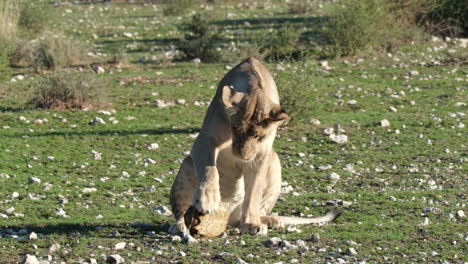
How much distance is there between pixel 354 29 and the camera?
26.2 metres

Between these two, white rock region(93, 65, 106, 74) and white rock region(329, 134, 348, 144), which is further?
white rock region(93, 65, 106, 74)

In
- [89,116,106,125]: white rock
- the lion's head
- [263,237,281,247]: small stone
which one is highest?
the lion's head

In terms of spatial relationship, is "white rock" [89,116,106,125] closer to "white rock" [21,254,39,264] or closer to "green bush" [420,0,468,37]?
"white rock" [21,254,39,264]

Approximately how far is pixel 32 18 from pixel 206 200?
71.9 ft

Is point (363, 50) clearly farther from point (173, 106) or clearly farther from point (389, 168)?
point (389, 168)

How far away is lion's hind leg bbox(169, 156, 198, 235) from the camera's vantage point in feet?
31.2

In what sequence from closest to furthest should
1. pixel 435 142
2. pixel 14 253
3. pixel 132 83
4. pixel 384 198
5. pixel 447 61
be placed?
pixel 14 253
pixel 384 198
pixel 435 142
pixel 132 83
pixel 447 61

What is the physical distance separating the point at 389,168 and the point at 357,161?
0.70 metres

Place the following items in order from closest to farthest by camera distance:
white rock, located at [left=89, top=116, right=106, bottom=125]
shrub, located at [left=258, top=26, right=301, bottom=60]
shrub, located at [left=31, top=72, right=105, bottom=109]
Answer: white rock, located at [left=89, top=116, right=106, bottom=125] → shrub, located at [left=31, top=72, right=105, bottom=109] → shrub, located at [left=258, top=26, right=301, bottom=60]

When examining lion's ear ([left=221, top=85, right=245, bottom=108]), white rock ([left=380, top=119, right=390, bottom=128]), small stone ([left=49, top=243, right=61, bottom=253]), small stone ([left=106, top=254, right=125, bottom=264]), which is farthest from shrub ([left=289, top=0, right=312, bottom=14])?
small stone ([left=106, top=254, right=125, bottom=264])

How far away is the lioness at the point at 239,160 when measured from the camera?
27.5ft

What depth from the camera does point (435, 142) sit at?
650 inches

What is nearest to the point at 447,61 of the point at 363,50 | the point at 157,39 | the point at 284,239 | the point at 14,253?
the point at 363,50

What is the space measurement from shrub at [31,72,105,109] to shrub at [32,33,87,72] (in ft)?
13.5
